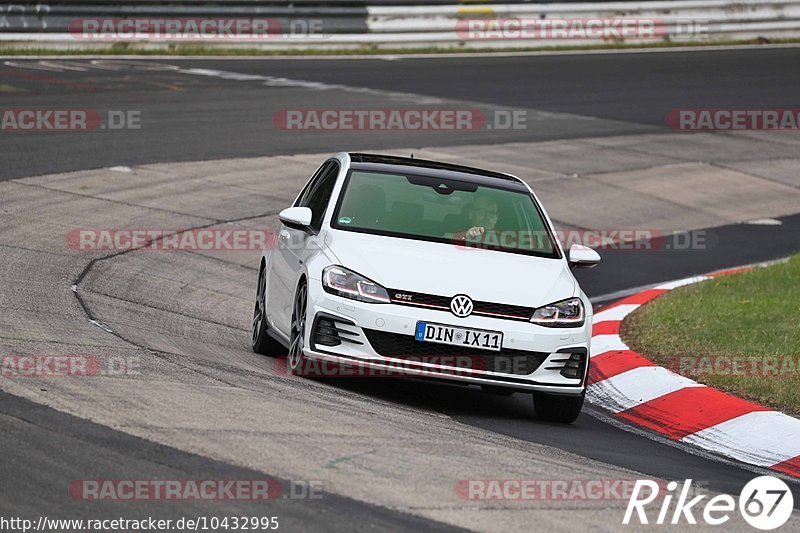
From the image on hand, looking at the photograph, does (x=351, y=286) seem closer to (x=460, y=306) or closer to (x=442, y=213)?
(x=460, y=306)

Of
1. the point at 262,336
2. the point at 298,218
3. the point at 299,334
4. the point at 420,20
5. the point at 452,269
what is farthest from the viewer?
the point at 420,20

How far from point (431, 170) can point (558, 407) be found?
2.13 meters

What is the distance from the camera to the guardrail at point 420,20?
26125 millimetres

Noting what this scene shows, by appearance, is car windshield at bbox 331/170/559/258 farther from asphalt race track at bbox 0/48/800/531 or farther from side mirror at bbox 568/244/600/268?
asphalt race track at bbox 0/48/800/531

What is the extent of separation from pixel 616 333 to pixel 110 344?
4.55 meters

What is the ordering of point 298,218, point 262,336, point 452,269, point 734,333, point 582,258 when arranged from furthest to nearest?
point 734,333 → point 262,336 → point 582,258 → point 298,218 → point 452,269

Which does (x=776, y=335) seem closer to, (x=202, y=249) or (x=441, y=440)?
(x=441, y=440)

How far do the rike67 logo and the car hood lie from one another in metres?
1.95

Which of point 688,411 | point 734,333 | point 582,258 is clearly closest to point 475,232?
point 582,258

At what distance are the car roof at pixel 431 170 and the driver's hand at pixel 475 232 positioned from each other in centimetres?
62

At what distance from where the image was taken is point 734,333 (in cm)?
1102

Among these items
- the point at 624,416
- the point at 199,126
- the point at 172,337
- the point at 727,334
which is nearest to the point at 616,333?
the point at 727,334

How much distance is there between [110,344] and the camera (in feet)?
28.8

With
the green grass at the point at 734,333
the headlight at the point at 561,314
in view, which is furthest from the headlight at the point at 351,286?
the green grass at the point at 734,333
